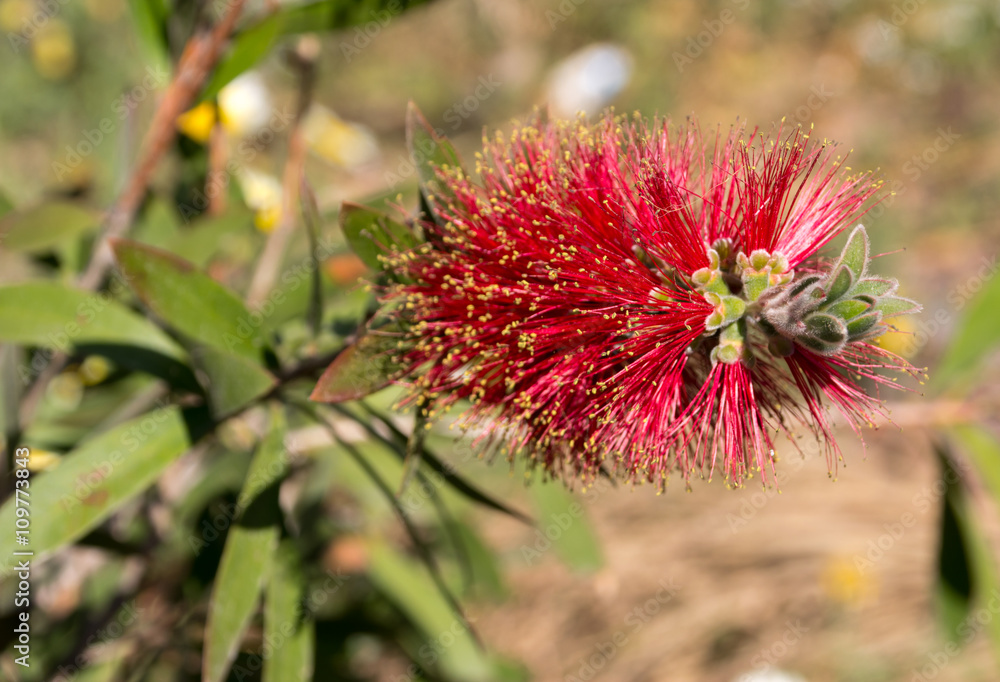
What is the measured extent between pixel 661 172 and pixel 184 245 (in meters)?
1.21

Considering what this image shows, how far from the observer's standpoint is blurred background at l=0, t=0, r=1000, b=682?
1.95m

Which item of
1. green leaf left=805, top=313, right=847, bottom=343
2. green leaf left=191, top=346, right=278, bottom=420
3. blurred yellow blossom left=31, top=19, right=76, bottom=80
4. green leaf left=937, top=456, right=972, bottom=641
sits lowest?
green leaf left=937, top=456, right=972, bottom=641

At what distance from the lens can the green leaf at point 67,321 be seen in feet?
4.41

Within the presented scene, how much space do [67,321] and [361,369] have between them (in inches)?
25.3

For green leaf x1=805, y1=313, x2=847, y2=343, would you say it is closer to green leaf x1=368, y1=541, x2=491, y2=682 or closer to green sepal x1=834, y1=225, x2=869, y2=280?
green sepal x1=834, y1=225, x2=869, y2=280

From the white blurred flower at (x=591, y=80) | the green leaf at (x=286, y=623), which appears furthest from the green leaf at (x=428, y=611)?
the white blurred flower at (x=591, y=80)

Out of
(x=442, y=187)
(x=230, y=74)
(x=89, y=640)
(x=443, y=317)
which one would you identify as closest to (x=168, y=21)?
(x=230, y=74)

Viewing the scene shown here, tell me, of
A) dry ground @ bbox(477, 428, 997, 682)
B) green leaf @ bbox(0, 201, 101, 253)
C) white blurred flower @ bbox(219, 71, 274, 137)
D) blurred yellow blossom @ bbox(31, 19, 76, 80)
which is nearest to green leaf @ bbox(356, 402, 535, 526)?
green leaf @ bbox(0, 201, 101, 253)

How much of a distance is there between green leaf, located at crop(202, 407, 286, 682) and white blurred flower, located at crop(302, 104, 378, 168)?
3729 mm

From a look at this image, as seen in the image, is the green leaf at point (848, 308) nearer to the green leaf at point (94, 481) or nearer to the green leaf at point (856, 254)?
the green leaf at point (856, 254)

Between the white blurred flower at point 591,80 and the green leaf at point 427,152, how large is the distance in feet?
14.8

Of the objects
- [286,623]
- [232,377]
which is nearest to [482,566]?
[286,623]

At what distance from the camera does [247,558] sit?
126 centimetres

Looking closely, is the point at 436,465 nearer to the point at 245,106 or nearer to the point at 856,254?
the point at 856,254
